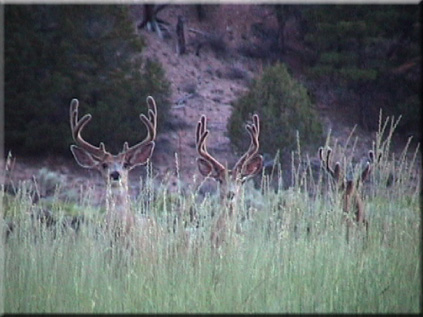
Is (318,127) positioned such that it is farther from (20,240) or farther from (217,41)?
(20,240)

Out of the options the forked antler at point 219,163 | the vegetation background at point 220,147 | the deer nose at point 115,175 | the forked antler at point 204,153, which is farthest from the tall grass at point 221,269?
the forked antler at point 204,153

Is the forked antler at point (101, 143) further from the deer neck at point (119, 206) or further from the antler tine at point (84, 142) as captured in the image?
the deer neck at point (119, 206)

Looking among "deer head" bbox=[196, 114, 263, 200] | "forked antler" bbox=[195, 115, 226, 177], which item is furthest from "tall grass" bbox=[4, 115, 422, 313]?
"forked antler" bbox=[195, 115, 226, 177]

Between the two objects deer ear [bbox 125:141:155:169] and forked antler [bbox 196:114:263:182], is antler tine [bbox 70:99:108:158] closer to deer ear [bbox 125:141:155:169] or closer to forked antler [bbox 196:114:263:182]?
deer ear [bbox 125:141:155:169]

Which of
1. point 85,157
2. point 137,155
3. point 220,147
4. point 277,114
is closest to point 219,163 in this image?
point 137,155

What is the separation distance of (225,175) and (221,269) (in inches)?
72.7

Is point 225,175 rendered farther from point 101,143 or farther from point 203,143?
point 101,143

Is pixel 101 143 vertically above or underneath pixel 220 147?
above

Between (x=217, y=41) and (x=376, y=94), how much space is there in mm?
4973

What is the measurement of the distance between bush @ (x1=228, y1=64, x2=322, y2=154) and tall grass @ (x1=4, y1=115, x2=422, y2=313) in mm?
10092

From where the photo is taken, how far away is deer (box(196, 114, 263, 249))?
5.88 metres

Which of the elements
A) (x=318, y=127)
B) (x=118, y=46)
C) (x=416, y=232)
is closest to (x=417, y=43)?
(x=318, y=127)

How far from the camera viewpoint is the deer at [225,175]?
588 cm

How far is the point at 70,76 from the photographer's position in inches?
672
